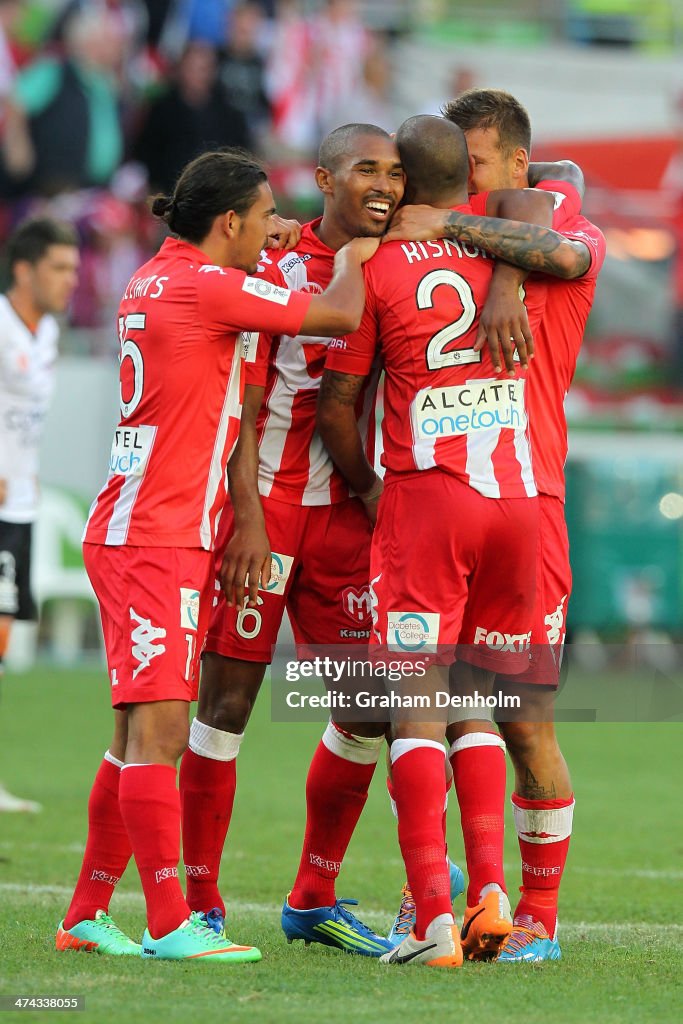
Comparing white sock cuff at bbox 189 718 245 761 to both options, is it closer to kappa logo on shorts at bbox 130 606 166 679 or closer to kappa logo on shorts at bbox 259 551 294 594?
kappa logo on shorts at bbox 259 551 294 594

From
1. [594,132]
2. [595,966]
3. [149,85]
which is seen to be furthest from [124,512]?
[594,132]

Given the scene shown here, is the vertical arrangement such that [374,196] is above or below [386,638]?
above

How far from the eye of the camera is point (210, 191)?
176 inches

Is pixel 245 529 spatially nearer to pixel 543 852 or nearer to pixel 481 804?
pixel 481 804

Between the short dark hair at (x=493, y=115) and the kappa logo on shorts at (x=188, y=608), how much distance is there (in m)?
1.66

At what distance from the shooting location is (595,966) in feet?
14.3

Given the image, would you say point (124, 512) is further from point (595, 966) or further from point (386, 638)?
point (595, 966)

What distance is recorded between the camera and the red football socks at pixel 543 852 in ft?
15.2

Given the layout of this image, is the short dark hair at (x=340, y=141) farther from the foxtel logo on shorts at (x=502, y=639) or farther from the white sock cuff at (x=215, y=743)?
the white sock cuff at (x=215, y=743)

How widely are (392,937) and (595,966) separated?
68 centimetres

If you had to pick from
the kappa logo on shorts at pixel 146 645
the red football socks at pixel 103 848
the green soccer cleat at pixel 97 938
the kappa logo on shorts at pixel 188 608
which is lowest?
the green soccer cleat at pixel 97 938

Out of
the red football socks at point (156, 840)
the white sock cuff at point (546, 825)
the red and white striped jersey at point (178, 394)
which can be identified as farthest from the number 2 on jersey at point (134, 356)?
the white sock cuff at point (546, 825)
